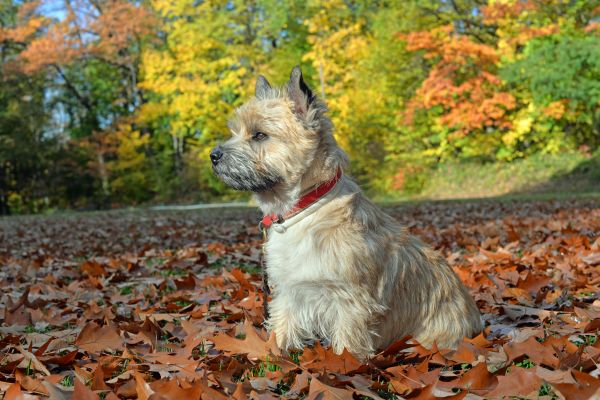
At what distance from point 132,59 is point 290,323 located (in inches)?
1295

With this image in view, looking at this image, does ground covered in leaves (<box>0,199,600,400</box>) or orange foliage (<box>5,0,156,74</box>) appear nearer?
ground covered in leaves (<box>0,199,600,400</box>)

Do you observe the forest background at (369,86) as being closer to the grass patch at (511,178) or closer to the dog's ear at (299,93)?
the grass patch at (511,178)

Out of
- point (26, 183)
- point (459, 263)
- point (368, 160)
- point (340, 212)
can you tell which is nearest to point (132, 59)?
point (26, 183)

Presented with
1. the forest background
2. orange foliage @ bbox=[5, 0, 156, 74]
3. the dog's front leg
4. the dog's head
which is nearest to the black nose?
the dog's head

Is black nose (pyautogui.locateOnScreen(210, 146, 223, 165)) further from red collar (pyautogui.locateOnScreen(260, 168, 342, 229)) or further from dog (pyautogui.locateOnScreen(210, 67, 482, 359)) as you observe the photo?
red collar (pyautogui.locateOnScreen(260, 168, 342, 229))

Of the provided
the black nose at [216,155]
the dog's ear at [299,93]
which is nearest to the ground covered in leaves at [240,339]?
the black nose at [216,155]

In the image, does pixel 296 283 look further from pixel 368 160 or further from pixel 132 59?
pixel 132 59

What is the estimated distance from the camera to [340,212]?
3318mm

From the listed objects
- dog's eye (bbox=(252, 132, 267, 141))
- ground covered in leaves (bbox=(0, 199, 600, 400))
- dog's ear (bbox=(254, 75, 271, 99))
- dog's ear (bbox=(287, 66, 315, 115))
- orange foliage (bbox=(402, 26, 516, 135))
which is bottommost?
ground covered in leaves (bbox=(0, 199, 600, 400))

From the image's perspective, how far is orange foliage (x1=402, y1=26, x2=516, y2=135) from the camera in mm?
25234

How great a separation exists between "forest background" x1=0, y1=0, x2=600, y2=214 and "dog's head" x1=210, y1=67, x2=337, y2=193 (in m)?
20.4

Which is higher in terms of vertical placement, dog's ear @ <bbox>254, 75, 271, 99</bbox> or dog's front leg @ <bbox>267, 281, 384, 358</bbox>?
dog's ear @ <bbox>254, 75, 271, 99</bbox>

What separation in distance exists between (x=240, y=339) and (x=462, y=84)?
23.8 m

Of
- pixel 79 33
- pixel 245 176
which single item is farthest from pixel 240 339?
pixel 79 33
